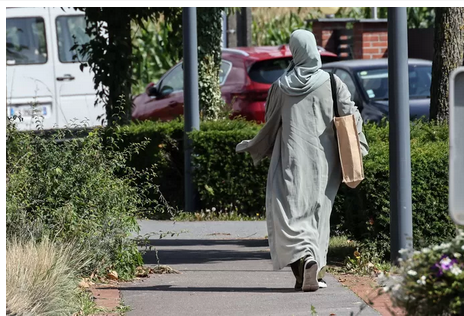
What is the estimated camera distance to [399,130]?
6758 millimetres

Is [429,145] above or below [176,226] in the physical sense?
above

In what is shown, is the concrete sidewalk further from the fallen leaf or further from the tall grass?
the tall grass

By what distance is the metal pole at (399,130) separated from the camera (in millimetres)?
6680

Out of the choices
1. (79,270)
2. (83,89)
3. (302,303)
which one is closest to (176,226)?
(79,270)

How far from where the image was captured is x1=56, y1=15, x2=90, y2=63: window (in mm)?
16391

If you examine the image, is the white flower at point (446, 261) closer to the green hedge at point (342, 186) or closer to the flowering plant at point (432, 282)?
the flowering plant at point (432, 282)

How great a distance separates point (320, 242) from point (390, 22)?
168 cm

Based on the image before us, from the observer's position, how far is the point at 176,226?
10016mm

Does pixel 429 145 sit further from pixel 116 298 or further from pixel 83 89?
pixel 83 89

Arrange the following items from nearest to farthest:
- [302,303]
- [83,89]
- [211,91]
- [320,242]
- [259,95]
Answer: [302,303] < [320,242] < [211,91] < [259,95] < [83,89]

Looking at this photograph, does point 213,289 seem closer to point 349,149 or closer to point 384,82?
point 349,149

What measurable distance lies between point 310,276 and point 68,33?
11301 millimetres

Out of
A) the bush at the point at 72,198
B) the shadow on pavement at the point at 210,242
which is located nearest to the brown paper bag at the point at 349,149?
the bush at the point at 72,198

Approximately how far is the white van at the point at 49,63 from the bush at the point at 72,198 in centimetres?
928
